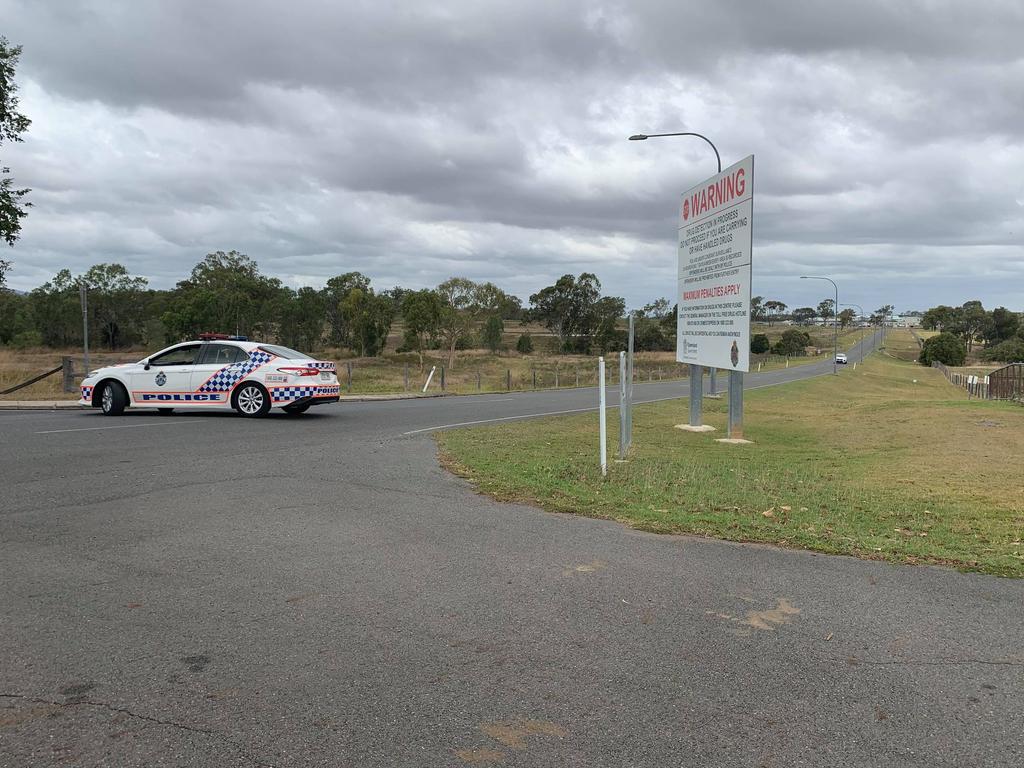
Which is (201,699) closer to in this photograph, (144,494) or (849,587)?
(849,587)

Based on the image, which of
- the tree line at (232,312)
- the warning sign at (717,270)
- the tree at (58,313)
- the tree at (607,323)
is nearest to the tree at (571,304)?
the tree at (607,323)

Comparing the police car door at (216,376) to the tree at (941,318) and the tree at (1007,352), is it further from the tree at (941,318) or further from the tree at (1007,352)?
the tree at (941,318)

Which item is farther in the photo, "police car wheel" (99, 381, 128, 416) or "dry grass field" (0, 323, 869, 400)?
"dry grass field" (0, 323, 869, 400)

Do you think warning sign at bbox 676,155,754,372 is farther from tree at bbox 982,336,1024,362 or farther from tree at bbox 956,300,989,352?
tree at bbox 956,300,989,352

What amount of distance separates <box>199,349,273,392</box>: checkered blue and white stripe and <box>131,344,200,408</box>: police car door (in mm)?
466

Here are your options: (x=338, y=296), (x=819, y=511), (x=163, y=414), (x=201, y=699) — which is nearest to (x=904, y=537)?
(x=819, y=511)

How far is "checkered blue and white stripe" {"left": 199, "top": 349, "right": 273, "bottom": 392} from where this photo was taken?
49.5 ft

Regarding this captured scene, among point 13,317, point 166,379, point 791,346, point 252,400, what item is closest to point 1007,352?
point 791,346

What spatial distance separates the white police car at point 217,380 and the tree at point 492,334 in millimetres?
79037

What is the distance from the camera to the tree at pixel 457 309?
260 feet

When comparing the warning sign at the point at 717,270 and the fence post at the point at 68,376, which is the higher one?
the warning sign at the point at 717,270

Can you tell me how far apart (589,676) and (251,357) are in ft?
42.1

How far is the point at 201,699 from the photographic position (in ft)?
11.0

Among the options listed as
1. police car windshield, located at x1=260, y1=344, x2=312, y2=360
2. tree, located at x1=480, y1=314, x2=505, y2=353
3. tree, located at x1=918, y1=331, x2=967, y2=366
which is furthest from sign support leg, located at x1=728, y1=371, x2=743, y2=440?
tree, located at x1=918, y1=331, x2=967, y2=366
